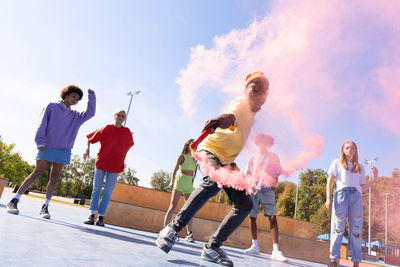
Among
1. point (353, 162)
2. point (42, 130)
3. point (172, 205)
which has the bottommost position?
point (172, 205)

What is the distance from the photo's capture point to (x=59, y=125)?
4.60 m

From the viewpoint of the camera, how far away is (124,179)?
4984cm

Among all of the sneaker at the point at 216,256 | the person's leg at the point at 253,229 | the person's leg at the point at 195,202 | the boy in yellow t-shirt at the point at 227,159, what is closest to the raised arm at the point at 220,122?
the boy in yellow t-shirt at the point at 227,159

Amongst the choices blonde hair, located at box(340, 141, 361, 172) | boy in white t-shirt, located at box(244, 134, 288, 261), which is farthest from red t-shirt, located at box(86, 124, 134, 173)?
blonde hair, located at box(340, 141, 361, 172)

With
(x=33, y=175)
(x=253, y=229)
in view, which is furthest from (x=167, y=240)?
(x=253, y=229)

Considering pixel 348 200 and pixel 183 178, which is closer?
pixel 348 200

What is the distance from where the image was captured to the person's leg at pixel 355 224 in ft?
13.7

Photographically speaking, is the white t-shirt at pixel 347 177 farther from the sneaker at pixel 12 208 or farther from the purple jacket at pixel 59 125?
the sneaker at pixel 12 208

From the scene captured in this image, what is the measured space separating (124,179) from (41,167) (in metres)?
47.4

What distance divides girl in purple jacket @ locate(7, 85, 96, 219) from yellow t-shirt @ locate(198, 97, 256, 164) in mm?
2936

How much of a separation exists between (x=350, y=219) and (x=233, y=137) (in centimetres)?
289

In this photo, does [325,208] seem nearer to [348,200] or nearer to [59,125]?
[348,200]

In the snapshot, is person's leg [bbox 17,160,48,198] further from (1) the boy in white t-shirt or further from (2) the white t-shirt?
(2) the white t-shirt

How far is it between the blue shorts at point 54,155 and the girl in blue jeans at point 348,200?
4517 millimetres
